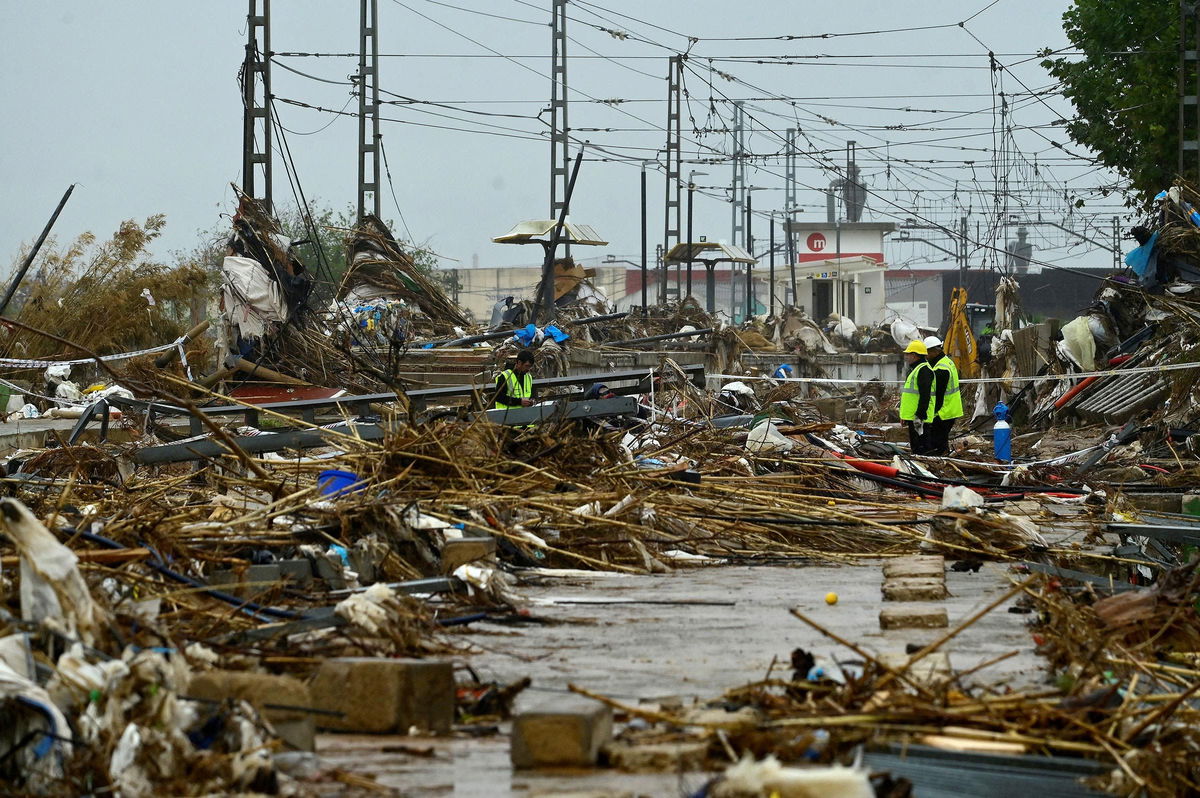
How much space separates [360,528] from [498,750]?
11.4 ft

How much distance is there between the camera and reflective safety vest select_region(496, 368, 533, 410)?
13078mm

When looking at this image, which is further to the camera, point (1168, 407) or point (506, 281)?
point (506, 281)

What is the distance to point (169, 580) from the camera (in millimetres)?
6004

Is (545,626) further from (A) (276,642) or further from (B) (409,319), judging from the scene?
(B) (409,319)

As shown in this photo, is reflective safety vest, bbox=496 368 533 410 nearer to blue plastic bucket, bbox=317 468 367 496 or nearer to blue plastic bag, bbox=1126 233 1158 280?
blue plastic bucket, bbox=317 468 367 496

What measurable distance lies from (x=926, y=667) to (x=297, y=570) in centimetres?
324

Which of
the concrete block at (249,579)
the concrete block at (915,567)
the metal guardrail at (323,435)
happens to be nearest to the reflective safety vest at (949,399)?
the metal guardrail at (323,435)

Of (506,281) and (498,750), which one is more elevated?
(506,281)

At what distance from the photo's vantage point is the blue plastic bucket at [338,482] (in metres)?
8.28

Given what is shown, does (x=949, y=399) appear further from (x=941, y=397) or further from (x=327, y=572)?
(x=327, y=572)

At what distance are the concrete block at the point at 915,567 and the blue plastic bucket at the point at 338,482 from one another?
3.04 metres

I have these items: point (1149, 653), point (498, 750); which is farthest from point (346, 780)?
point (1149, 653)

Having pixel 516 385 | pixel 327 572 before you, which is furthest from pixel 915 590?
pixel 516 385

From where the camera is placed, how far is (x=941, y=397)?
15.4 m
